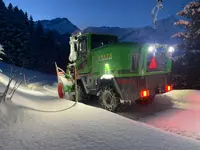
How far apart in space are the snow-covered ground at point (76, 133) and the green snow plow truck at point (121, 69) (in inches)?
101

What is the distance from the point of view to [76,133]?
4.42 meters

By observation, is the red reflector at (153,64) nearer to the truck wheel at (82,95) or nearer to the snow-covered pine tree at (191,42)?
the truck wheel at (82,95)

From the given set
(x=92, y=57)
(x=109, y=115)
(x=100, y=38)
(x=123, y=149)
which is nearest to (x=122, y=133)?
(x=123, y=149)

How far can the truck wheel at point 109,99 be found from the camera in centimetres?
869

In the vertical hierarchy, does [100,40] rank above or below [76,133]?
above

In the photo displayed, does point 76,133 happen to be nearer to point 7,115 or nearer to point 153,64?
point 7,115

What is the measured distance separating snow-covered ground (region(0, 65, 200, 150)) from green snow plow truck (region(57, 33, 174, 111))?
2561mm

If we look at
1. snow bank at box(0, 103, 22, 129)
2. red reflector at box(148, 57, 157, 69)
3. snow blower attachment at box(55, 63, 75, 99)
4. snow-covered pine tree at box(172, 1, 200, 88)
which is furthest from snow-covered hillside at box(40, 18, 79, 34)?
snow bank at box(0, 103, 22, 129)

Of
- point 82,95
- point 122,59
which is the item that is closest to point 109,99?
point 122,59

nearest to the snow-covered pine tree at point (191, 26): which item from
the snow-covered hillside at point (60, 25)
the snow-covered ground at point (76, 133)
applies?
the snow-covered ground at point (76, 133)

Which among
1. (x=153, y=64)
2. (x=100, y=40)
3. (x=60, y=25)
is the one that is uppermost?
(x=60, y=25)

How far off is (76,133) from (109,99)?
Answer: 4.59 m

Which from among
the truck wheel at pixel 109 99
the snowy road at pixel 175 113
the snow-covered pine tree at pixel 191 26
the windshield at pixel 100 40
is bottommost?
the snowy road at pixel 175 113

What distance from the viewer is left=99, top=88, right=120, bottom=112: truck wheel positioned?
28.5ft
